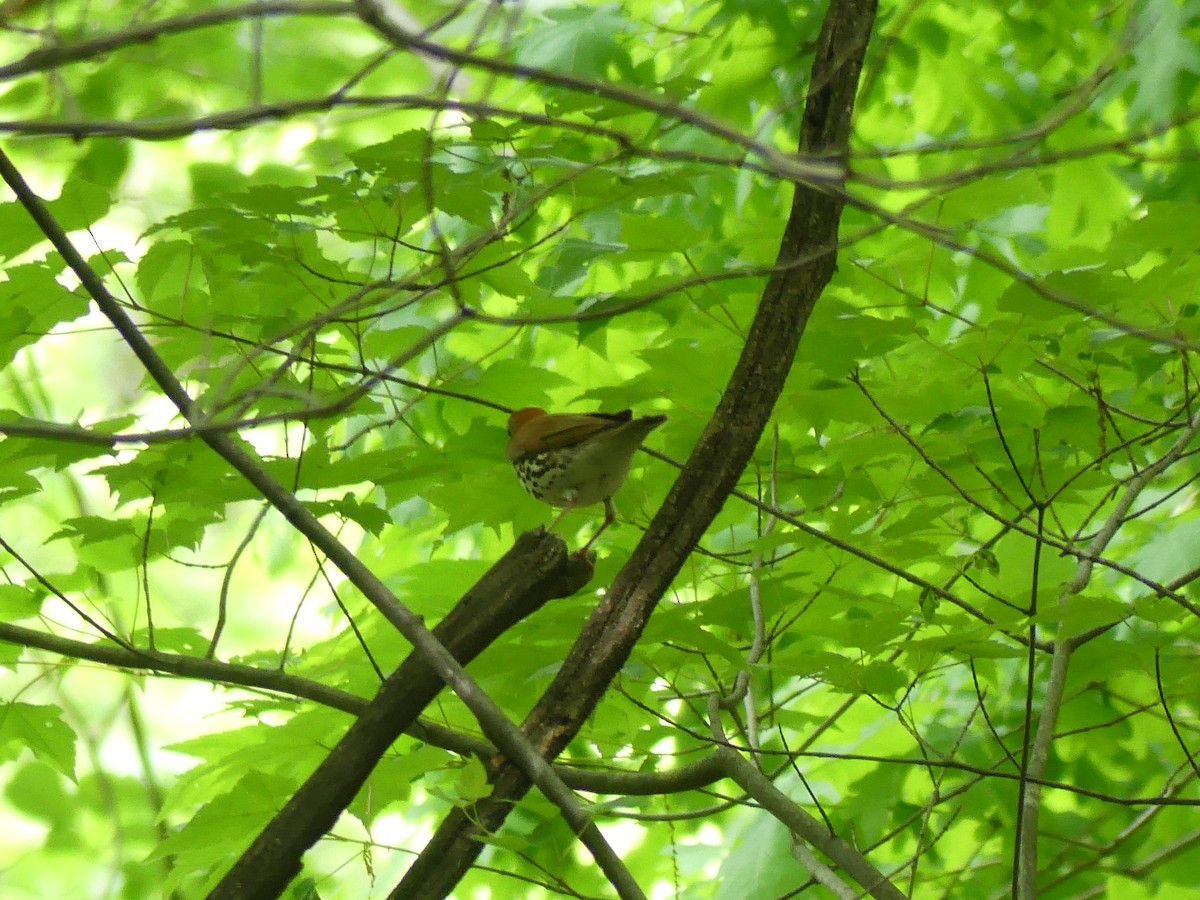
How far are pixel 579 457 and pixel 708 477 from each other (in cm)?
48

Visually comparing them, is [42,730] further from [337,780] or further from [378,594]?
[378,594]

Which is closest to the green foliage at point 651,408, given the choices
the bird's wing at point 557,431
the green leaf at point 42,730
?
the green leaf at point 42,730

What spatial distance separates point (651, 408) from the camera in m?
3.01

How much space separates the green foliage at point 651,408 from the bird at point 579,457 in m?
0.08

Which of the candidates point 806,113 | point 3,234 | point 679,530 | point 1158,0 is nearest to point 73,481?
point 3,234

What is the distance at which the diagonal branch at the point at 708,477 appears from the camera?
2.10 meters

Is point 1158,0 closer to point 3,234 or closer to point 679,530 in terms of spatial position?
point 679,530

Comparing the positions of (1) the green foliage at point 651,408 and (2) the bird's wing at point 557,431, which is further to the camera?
(2) the bird's wing at point 557,431

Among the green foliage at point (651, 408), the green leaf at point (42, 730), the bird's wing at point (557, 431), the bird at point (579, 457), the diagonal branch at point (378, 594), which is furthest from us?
the bird's wing at point (557, 431)

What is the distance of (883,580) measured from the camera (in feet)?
12.2

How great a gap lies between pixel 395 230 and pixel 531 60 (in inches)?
56.6

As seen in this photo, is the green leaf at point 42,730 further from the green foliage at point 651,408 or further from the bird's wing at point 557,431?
the bird's wing at point 557,431

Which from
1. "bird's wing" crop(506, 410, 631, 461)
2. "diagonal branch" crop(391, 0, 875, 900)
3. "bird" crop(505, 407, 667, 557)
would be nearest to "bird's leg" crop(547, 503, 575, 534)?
"bird" crop(505, 407, 667, 557)

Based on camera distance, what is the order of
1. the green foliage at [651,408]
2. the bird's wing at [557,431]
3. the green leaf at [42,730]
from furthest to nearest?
the bird's wing at [557,431] < the green leaf at [42,730] < the green foliage at [651,408]
